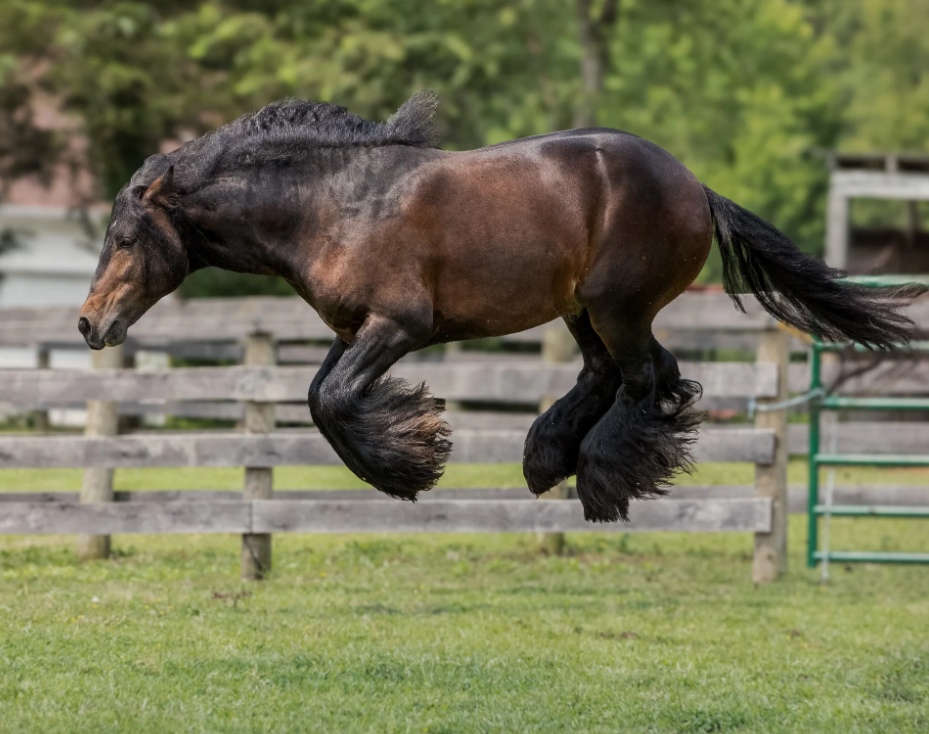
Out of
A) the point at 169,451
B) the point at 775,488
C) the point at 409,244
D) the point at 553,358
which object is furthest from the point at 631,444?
the point at 553,358

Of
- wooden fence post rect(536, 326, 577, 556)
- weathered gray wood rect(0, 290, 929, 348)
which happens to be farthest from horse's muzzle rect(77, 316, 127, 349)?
weathered gray wood rect(0, 290, 929, 348)

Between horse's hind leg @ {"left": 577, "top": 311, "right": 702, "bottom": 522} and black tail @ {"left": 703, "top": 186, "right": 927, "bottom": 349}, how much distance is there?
55 centimetres

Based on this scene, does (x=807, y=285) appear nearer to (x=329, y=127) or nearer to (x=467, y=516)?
(x=329, y=127)

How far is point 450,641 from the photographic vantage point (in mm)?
6570

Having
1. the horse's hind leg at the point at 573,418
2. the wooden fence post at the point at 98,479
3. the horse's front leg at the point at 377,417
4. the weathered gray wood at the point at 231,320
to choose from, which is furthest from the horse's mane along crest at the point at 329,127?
the weathered gray wood at the point at 231,320

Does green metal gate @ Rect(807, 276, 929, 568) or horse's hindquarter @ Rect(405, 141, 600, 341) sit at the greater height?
horse's hindquarter @ Rect(405, 141, 600, 341)

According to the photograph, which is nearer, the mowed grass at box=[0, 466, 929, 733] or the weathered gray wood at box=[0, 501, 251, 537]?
the mowed grass at box=[0, 466, 929, 733]

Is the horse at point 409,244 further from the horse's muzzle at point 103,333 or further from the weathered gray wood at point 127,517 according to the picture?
the weathered gray wood at point 127,517

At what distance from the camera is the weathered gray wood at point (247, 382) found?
8.53 metres

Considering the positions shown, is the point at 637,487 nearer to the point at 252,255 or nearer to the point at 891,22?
the point at 252,255

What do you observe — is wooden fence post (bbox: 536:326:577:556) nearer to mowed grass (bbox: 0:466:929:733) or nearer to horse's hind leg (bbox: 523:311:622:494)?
mowed grass (bbox: 0:466:929:733)

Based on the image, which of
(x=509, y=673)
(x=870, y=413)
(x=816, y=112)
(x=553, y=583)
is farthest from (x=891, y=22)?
(x=509, y=673)

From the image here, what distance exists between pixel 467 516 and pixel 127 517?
7.02 feet

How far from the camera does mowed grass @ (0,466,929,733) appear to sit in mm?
5184
